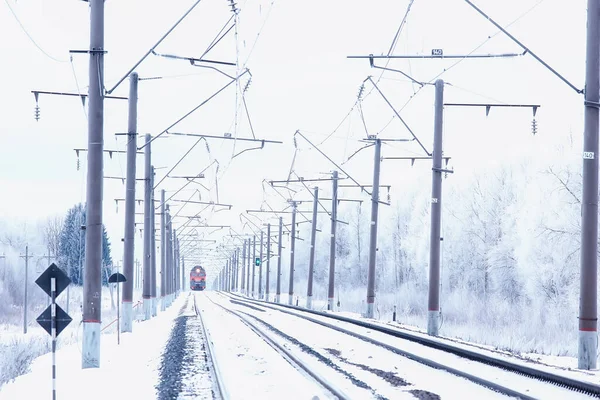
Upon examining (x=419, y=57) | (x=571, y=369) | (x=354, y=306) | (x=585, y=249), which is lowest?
(x=354, y=306)

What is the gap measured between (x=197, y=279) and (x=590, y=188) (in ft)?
305

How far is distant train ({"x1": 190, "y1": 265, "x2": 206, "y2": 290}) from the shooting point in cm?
10686

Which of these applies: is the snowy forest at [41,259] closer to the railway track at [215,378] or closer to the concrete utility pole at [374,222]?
the concrete utility pole at [374,222]

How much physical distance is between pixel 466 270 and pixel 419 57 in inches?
2229

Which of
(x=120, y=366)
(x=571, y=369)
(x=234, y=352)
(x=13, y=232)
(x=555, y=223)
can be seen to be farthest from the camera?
(x=13, y=232)

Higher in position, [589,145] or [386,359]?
[589,145]

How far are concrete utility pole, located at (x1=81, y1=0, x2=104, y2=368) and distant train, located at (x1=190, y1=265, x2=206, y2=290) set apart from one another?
89.9 m

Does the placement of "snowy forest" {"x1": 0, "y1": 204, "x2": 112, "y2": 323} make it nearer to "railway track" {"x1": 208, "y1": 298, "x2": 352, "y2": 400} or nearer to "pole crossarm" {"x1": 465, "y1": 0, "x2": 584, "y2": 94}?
"railway track" {"x1": 208, "y1": 298, "x2": 352, "y2": 400}

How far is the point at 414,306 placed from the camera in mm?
49500

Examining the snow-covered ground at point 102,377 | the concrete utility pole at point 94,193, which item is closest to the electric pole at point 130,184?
the snow-covered ground at point 102,377

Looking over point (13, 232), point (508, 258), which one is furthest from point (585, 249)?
point (13, 232)

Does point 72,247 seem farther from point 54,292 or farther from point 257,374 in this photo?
point 54,292

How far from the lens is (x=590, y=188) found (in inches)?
688

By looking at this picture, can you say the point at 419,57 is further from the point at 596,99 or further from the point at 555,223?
the point at 555,223
